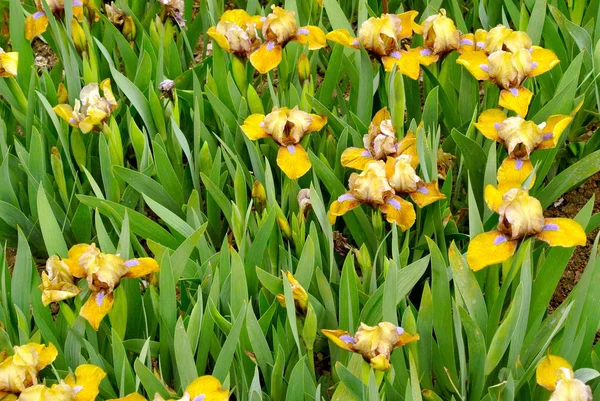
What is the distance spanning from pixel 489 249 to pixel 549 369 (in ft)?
0.75

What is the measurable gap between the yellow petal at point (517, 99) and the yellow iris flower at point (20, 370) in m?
1.08

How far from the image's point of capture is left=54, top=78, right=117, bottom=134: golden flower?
71.2 inches

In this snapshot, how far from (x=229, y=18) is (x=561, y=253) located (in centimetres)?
106

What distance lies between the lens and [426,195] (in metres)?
1.57

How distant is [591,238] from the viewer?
6.31ft

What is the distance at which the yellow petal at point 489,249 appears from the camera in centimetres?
138

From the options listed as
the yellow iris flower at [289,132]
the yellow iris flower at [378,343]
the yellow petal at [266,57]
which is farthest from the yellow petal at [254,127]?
the yellow iris flower at [378,343]

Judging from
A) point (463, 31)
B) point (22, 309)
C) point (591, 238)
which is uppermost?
point (463, 31)

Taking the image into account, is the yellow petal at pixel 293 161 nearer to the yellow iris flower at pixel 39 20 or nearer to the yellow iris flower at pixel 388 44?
the yellow iris flower at pixel 388 44

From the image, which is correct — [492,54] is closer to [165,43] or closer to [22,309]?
[165,43]

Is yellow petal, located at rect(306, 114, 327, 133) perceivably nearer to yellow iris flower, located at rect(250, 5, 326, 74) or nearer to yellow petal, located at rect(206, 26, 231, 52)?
yellow iris flower, located at rect(250, 5, 326, 74)

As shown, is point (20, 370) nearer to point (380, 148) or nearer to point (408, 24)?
point (380, 148)

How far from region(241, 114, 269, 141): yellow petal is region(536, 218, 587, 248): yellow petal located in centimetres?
64

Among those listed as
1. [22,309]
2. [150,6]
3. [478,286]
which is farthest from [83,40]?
[478,286]
